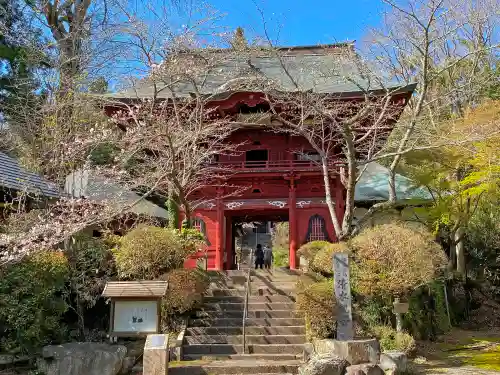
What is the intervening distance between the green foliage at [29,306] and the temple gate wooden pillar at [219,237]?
686 centimetres

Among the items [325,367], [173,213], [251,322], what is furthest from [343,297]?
[173,213]

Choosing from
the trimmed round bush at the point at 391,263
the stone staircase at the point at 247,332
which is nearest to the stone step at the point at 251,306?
the stone staircase at the point at 247,332

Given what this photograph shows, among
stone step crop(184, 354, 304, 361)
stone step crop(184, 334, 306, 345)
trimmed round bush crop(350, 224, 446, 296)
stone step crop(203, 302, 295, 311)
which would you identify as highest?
trimmed round bush crop(350, 224, 446, 296)

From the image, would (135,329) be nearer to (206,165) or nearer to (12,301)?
(12,301)

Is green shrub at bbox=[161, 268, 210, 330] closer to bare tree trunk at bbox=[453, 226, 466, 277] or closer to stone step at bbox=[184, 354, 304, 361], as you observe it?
stone step at bbox=[184, 354, 304, 361]

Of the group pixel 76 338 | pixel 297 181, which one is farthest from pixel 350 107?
pixel 76 338

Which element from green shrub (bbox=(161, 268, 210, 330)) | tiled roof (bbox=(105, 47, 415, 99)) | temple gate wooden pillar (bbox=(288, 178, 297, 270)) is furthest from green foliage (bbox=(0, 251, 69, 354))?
temple gate wooden pillar (bbox=(288, 178, 297, 270))

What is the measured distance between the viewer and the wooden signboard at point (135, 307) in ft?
29.7

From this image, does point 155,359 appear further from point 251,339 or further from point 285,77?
point 285,77

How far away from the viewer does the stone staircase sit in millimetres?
8789

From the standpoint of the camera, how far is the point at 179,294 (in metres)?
10.2

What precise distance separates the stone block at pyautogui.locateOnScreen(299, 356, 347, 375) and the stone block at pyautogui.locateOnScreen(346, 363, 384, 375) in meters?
0.14

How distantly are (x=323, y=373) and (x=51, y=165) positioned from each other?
10187 millimetres

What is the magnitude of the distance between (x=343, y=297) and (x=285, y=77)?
10.8 m
